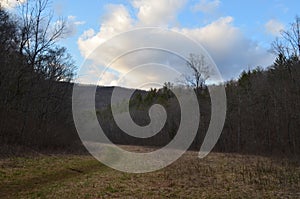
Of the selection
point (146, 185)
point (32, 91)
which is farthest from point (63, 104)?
point (146, 185)

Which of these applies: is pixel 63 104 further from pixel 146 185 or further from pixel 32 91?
pixel 146 185

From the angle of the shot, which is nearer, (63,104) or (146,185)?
(146,185)

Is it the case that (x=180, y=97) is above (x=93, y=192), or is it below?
above

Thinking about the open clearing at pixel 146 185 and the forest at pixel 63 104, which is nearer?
the open clearing at pixel 146 185

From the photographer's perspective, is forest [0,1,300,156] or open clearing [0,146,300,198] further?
forest [0,1,300,156]

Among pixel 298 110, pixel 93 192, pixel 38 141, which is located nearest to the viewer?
pixel 93 192

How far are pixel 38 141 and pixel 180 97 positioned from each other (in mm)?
26060

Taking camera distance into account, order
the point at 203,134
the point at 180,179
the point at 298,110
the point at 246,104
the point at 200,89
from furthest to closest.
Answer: the point at 200,89
the point at 203,134
the point at 246,104
the point at 298,110
the point at 180,179

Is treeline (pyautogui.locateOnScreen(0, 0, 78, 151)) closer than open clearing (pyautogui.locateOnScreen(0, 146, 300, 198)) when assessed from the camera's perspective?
No

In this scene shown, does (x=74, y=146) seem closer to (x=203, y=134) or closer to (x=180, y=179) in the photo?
(x=180, y=179)

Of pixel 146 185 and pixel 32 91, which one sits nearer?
pixel 146 185

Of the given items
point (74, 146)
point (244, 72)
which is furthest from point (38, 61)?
point (244, 72)

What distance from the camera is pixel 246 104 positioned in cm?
4731

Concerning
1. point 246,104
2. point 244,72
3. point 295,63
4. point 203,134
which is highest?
point 244,72
